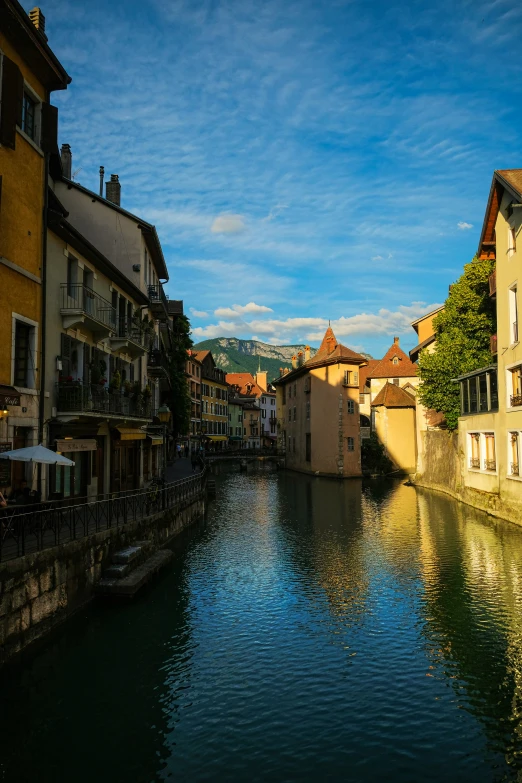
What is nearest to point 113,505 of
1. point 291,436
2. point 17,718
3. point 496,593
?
point 17,718

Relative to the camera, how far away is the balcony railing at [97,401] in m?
18.8

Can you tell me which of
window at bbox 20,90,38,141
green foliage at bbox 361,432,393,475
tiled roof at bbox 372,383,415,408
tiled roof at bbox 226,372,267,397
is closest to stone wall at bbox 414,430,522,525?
green foliage at bbox 361,432,393,475

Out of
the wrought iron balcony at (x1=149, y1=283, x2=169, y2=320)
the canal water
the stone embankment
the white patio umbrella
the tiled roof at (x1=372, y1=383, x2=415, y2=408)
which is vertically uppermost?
the wrought iron balcony at (x1=149, y1=283, x2=169, y2=320)

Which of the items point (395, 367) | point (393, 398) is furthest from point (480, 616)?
point (395, 367)

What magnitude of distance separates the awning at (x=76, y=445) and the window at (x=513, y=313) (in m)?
19.3

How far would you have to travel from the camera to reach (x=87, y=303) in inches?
854

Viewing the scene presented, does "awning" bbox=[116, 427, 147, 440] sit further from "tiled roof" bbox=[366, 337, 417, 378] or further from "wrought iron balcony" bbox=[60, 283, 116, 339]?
"tiled roof" bbox=[366, 337, 417, 378]

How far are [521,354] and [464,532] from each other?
27.4ft

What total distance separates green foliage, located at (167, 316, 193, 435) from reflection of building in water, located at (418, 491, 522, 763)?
24364mm

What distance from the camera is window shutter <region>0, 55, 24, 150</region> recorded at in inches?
602

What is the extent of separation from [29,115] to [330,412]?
140ft

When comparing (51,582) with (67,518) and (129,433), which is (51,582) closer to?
(67,518)

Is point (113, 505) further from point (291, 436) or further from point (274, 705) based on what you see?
point (291, 436)

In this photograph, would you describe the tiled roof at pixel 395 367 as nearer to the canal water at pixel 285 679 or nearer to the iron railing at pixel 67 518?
the iron railing at pixel 67 518
